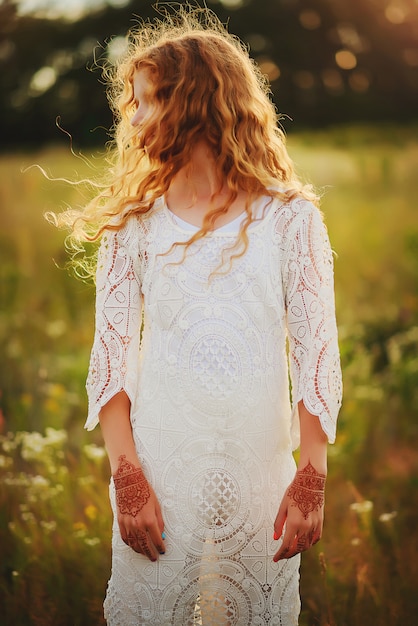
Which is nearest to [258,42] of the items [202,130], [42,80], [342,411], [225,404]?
[42,80]

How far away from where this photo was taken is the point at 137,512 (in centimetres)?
185

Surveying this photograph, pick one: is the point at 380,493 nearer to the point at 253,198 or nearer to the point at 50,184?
the point at 253,198

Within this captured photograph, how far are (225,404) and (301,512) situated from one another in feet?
1.06

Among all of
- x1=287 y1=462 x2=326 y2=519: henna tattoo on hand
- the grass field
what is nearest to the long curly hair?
A: x1=287 y1=462 x2=326 y2=519: henna tattoo on hand

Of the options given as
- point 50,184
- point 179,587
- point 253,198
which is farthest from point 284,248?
point 50,184

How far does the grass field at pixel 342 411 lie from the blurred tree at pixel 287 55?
1.31 feet

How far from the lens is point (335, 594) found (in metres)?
2.68

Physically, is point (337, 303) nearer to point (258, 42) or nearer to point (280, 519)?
point (258, 42)

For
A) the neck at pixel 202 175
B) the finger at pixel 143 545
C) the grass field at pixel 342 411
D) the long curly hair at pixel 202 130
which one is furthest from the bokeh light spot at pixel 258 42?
the finger at pixel 143 545

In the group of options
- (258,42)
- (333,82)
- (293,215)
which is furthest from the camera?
(333,82)

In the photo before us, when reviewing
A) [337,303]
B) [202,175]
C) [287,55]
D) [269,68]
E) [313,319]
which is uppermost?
[287,55]

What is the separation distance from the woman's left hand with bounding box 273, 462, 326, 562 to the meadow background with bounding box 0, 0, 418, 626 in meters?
0.52

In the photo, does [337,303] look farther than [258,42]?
No

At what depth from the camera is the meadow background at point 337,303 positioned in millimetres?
2764
